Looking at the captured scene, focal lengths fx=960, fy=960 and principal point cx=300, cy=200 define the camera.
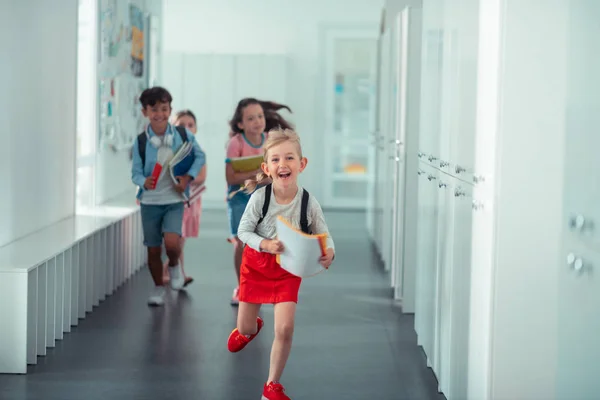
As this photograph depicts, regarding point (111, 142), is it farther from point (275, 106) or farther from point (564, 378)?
point (564, 378)

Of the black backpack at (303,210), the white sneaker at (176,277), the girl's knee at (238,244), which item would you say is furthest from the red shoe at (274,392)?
the white sneaker at (176,277)

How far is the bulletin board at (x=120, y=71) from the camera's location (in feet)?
24.2

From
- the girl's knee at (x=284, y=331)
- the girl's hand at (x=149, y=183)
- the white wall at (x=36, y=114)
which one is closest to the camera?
the girl's knee at (x=284, y=331)

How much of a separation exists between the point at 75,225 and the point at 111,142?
5.72ft

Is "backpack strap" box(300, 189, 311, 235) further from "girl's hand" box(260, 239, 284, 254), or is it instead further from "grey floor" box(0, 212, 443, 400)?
"grey floor" box(0, 212, 443, 400)

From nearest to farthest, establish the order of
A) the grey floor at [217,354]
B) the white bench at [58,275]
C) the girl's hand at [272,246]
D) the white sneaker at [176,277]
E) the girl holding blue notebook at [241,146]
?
the girl's hand at [272,246] < the grey floor at [217,354] < the white bench at [58,275] < the girl holding blue notebook at [241,146] < the white sneaker at [176,277]

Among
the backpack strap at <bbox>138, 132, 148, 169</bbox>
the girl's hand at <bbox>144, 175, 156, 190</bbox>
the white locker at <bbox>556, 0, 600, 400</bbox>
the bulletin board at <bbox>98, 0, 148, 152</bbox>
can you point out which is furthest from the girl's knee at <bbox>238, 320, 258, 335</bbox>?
the bulletin board at <bbox>98, 0, 148, 152</bbox>

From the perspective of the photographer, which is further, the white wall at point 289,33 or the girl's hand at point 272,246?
the white wall at point 289,33

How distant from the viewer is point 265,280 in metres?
3.98

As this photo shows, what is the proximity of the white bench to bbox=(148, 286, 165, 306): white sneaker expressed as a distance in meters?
0.34

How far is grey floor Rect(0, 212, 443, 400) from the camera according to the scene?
4.18 m

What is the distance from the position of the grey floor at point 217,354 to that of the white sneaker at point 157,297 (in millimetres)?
81

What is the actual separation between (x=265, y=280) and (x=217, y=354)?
0.99 metres

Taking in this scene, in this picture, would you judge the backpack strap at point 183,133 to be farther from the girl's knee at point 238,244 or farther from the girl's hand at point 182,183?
the girl's knee at point 238,244
